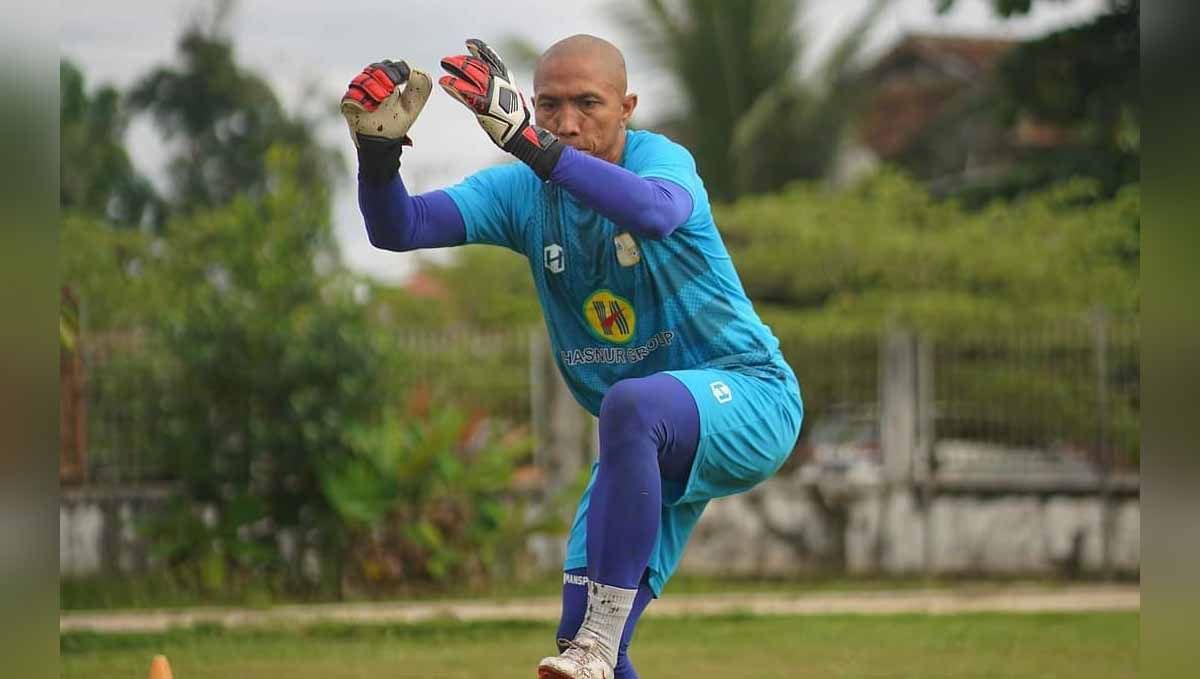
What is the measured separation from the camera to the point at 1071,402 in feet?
45.8

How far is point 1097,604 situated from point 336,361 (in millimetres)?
5628

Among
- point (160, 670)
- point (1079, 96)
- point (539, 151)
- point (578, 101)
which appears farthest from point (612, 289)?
point (1079, 96)

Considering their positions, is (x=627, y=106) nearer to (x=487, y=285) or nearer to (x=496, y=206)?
(x=496, y=206)

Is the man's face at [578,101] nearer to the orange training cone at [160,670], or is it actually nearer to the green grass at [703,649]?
the orange training cone at [160,670]

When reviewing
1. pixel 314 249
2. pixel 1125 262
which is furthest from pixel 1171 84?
pixel 1125 262

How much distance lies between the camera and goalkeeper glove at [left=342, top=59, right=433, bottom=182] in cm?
410

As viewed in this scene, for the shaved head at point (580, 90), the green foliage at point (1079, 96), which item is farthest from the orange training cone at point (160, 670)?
the green foliage at point (1079, 96)

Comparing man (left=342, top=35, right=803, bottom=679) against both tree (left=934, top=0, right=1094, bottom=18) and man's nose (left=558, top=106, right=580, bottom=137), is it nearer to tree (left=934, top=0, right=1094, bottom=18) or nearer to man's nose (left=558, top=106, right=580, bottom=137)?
man's nose (left=558, top=106, right=580, bottom=137)

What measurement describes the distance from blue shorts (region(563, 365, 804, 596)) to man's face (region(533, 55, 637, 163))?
69 cm

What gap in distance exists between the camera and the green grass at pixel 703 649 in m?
7.92

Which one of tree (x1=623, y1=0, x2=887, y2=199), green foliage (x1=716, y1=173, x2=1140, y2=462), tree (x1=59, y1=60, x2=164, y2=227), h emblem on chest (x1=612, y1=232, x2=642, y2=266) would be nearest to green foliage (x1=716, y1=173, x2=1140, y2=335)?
green foliage (x1=716, y1=173, x2=1140, y2=462)

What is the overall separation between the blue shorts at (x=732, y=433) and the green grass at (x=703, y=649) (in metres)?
3.10

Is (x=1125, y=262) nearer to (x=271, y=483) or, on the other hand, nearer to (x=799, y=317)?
(x=799, y=317)

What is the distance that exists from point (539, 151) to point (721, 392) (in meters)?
0.83
